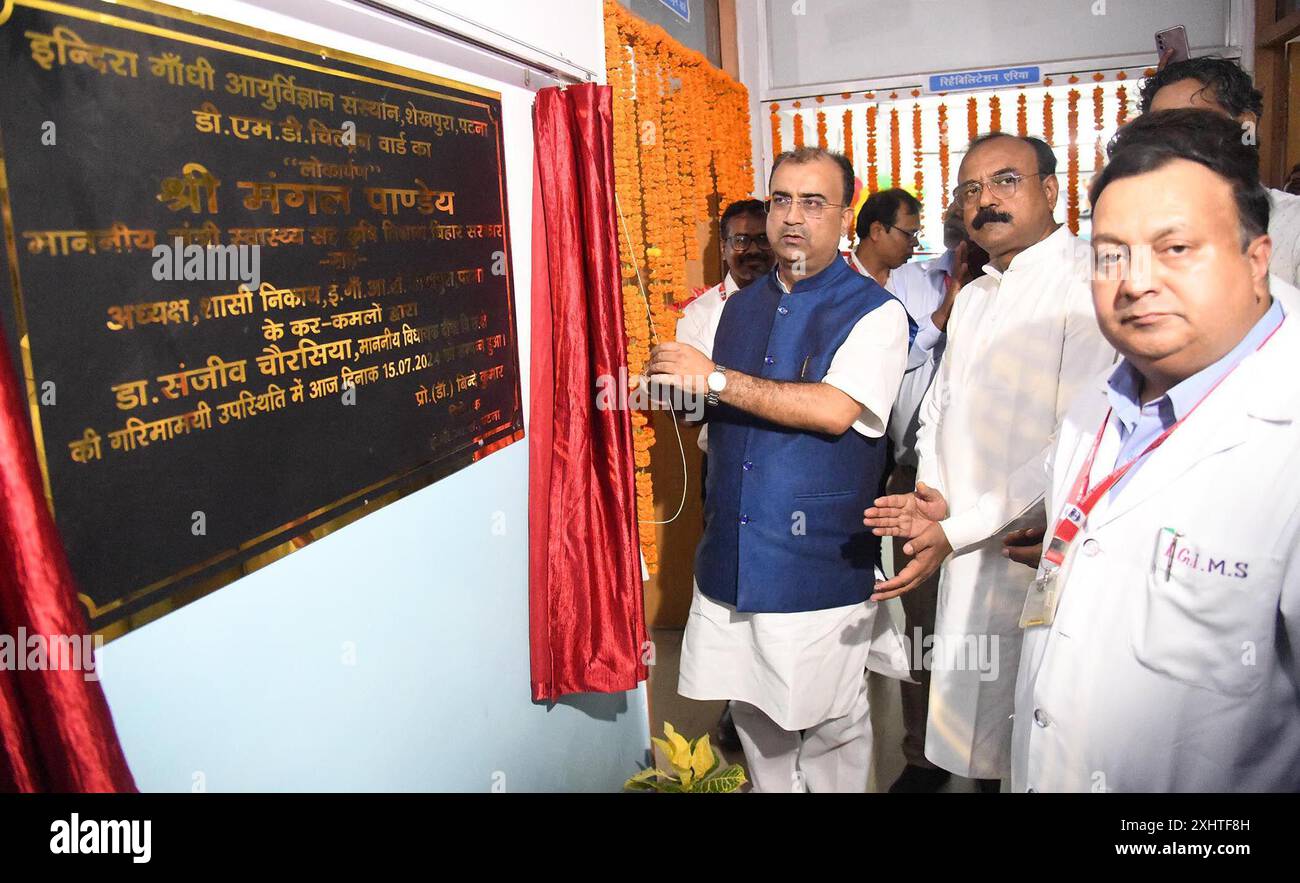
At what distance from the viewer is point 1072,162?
16.0 ft

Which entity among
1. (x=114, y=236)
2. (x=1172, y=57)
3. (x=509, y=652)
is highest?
(x=1172, y=57)

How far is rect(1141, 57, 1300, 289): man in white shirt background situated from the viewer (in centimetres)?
221

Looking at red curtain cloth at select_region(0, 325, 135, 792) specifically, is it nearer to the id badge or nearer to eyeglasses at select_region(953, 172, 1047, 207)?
the id badge

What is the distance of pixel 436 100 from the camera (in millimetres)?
1922

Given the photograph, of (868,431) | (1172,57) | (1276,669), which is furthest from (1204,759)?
(1172,57)

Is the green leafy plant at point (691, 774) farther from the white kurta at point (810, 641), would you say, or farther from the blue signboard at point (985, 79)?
the blue signboard at point (985, 79)

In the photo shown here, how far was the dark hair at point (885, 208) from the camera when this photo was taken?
11.7ft

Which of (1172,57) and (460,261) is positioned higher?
(1172,57)

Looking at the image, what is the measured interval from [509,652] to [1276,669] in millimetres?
1547

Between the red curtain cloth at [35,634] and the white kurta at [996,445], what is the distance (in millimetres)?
1730

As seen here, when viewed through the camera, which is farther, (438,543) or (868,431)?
(868,431)

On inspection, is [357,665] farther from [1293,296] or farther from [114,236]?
[1293,296]

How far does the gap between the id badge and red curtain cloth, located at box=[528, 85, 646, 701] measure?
1057mm

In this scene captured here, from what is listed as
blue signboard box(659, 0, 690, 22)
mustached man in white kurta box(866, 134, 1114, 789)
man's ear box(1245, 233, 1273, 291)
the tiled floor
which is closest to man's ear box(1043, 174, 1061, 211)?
mustached man in white kurta box(866, 134, 1114, 789)
